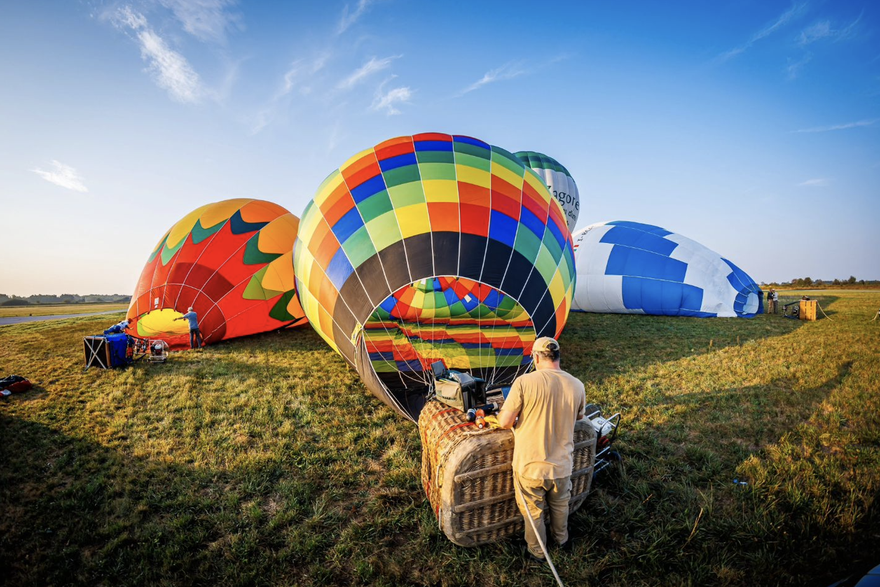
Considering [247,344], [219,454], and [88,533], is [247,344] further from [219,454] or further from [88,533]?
[88,533]

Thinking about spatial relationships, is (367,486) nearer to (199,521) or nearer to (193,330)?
(199,521)

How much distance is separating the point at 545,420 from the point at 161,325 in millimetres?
7866

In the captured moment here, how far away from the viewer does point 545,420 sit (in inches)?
78.6

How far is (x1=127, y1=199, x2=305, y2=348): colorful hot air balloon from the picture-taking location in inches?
283

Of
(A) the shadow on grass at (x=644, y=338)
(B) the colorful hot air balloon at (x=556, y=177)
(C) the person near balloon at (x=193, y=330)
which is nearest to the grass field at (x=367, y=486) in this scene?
(A) the shadow on grass at (x=644, y=338)

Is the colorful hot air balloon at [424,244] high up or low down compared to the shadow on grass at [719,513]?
up

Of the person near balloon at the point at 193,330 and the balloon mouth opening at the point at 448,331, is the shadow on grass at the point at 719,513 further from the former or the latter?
the person near balloon at the point at 193,330

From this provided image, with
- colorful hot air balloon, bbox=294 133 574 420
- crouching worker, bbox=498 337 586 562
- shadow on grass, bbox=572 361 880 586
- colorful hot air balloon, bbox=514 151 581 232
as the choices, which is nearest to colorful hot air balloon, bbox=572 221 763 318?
colorful hot air balloon, bbox=514 151 581 232

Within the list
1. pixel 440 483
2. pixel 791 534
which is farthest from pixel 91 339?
pixel 791 534

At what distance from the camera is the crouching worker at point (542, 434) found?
2.00 meters

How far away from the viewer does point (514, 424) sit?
7.00 ft

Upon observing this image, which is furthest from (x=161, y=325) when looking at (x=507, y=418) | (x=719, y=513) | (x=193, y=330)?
(x=719, y=513)

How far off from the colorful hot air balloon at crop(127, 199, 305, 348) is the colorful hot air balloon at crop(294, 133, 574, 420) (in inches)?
108

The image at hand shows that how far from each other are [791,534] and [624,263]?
9.67 metres
